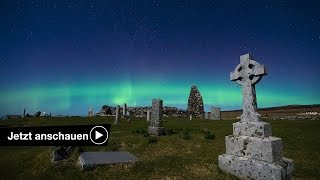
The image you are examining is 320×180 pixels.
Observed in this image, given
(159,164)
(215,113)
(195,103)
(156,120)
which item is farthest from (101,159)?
(195,103)

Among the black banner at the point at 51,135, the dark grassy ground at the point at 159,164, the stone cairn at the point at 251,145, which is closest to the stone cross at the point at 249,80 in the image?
the stone cairn at the point at 251,145

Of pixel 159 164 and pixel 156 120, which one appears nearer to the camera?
pixel 159 164

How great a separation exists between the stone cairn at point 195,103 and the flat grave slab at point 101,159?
41.2 m

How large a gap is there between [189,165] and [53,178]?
507 centimetres

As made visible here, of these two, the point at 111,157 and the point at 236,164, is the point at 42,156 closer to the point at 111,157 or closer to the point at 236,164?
the point at 111,157

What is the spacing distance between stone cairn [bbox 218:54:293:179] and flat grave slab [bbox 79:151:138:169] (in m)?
3.96

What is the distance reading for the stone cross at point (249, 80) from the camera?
317 inches

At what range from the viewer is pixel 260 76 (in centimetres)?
809

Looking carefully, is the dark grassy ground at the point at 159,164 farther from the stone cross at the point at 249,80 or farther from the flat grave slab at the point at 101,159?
the stone cross at the point at 249,80

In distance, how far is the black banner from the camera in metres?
8.56

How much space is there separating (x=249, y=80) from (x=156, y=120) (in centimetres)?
992

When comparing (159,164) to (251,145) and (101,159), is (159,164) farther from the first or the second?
(251,145)

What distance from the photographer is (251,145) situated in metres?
7.58

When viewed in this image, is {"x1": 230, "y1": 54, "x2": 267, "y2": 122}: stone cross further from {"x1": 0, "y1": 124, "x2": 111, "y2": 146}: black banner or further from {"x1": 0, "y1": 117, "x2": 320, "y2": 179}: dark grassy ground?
{"x1": 0, "y1": 124, "x2": 111, "y2": 146}: black banner
